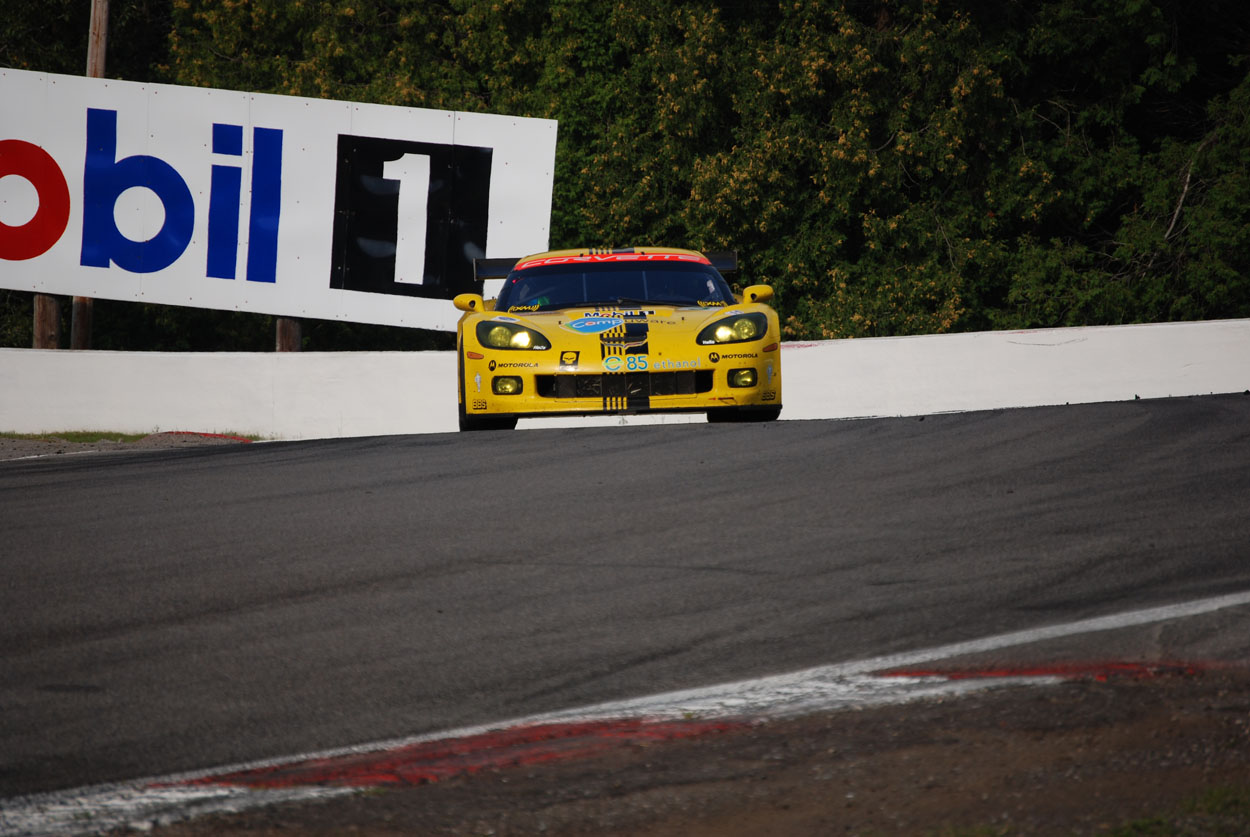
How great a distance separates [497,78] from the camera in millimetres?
30859

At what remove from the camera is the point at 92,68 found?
21.8 meters

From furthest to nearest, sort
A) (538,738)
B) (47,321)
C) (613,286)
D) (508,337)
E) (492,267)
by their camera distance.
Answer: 1. (47,321)
2. (492,267)
3. (613,286)
4. (508,337)
5. (538,738)

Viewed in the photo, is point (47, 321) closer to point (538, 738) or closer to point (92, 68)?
point (92, 68)

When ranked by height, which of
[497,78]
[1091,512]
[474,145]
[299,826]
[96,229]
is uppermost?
[497,78]

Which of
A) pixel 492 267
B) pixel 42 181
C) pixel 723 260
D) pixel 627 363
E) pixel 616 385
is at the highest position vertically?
pixel 42 181

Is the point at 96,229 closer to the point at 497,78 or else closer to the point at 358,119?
the point at 358,119

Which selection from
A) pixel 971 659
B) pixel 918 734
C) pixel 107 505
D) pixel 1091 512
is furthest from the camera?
pixel 107 505

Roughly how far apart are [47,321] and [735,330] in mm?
14619

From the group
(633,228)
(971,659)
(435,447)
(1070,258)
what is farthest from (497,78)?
(971,659)

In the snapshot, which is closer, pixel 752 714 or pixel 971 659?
pixel 752 714

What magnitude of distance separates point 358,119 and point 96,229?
3.66m

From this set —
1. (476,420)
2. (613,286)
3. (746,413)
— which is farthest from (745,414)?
(476,420)

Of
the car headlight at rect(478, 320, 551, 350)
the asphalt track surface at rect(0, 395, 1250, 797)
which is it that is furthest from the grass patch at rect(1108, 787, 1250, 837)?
the car headlight at rect(478, 320, 551, 350)

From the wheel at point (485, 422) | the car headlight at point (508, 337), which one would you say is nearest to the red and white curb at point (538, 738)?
the car headlight at point (508, 337)
